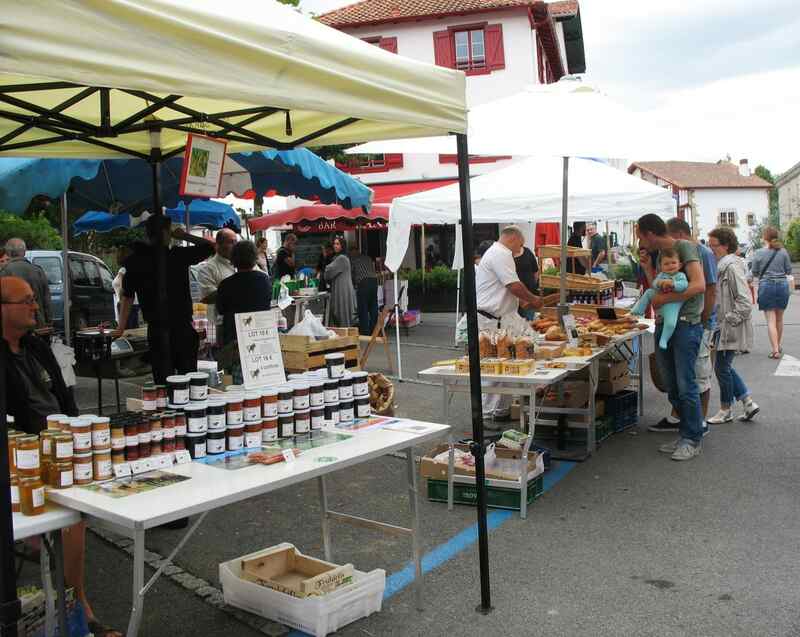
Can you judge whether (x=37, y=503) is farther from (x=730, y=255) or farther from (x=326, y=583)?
(x=730, y=255)

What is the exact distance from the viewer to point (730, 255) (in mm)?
8633

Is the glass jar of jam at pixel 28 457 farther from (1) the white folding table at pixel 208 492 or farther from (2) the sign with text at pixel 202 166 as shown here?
(2) the sign with text at pixel 202 166

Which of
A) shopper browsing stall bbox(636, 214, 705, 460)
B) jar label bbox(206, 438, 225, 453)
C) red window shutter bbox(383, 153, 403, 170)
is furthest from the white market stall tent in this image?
red window shutter bbox(383, 153, 403, 170)

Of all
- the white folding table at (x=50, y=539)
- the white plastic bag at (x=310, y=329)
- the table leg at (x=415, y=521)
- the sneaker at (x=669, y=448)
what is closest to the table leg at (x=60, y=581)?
the white folding table at (x=50, y=539)

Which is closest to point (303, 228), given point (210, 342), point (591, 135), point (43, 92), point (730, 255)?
point (210, 342)

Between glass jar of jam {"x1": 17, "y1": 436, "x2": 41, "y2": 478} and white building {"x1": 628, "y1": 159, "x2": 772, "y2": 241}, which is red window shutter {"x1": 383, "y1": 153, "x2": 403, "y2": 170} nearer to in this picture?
glass jar of jam {"x1": 17, "y1": 436, "x2": 41, "y2": 478}

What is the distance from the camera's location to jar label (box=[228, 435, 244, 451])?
3502 millimetres

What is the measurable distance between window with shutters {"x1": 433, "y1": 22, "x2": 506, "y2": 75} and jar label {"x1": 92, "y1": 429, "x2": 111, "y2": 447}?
23422mm

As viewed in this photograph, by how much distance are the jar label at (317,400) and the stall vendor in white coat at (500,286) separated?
3770 mm

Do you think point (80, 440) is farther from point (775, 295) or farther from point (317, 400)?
point (775, 295)

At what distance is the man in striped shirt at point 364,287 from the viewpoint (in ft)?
47.8

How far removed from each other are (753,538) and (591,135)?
3.15m

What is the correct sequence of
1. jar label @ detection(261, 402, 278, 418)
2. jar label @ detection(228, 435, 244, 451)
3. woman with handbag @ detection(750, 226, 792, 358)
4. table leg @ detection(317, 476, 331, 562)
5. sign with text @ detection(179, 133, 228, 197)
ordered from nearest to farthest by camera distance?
jar label @ detection(228, 435, 244, 451) < jar label @ detection(261, 402, 278, 418) < sign with text @ detection(179, 133, 228, 197) < table leg @ detection(317, 476, 331, 562) < woman with handbag @ detection(750, 226, 792, 358)

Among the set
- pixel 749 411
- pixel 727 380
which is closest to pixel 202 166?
pixel 727 380
